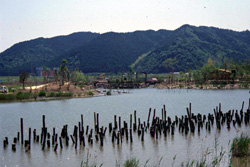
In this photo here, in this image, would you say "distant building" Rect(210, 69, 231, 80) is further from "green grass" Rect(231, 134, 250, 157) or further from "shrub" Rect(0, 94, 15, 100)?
"green grass" Rect(231, 134, 250, 157)

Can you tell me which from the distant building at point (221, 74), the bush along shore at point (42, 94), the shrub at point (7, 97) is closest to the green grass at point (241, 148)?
the bush along shore at point (42, 94)

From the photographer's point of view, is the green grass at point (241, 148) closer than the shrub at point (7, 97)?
Yes

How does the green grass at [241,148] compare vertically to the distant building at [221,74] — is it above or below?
below

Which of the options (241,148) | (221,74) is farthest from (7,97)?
(221,74)

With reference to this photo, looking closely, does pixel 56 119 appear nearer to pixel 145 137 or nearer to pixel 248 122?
pixel 145 137

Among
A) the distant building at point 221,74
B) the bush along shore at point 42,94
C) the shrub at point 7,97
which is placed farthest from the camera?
the distant building at point 221,74

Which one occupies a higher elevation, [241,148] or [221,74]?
[221,74]

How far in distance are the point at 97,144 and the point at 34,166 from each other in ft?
20.6

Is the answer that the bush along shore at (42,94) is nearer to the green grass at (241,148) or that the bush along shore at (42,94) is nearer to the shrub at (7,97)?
the shrub at (7,97)

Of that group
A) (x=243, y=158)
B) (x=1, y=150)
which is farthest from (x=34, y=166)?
(x=243, y=158)

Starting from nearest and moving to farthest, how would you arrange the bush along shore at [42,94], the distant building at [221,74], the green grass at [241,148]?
the green grass at [241,148], the bush along shore at [42,94], the distant building at [221,74]

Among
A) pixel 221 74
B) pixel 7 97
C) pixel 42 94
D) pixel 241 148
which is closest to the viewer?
pixel 241 148

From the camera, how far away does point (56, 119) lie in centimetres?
4331

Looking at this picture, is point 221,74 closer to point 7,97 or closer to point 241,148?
point 7,97
